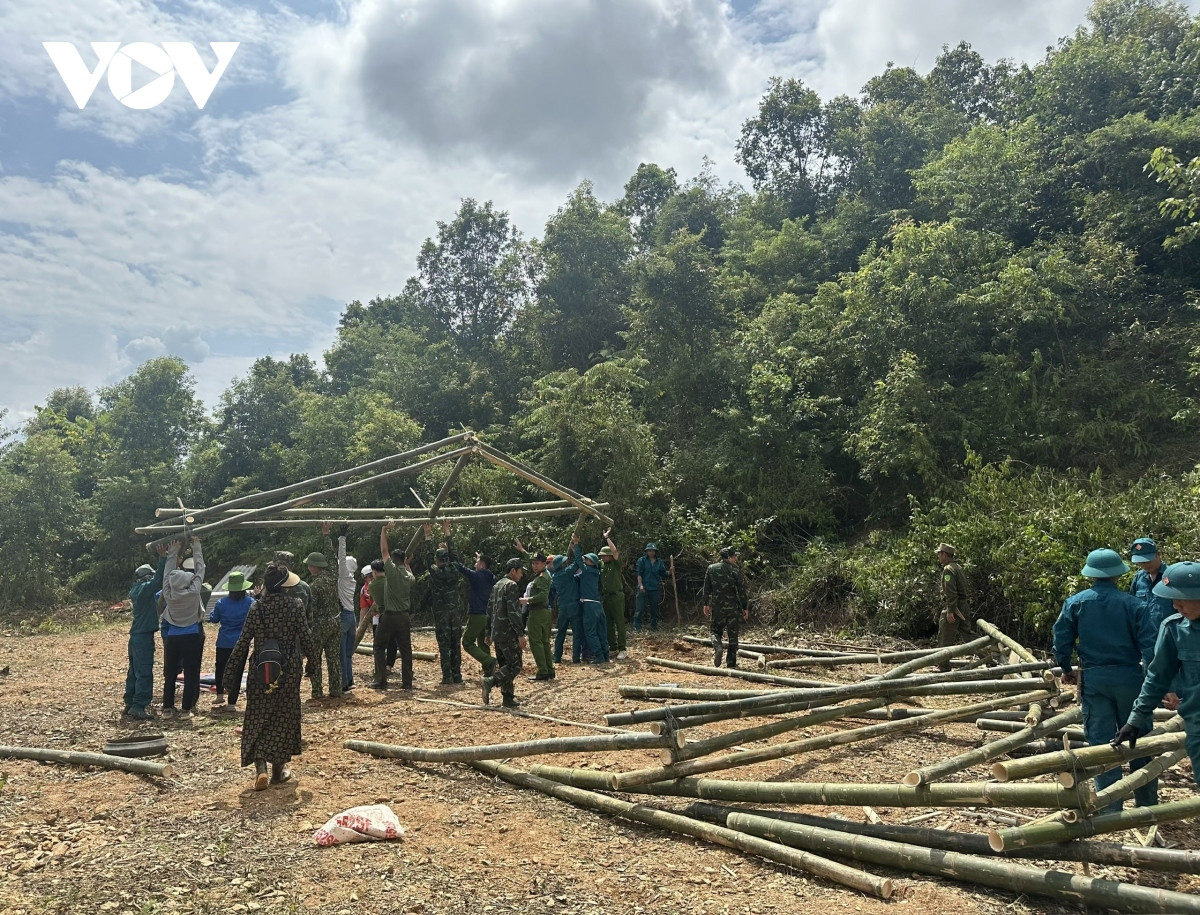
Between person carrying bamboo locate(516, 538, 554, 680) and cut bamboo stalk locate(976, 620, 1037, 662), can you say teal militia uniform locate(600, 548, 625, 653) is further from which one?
cut bamboo stalk locate(976, 620, 1037, 662)

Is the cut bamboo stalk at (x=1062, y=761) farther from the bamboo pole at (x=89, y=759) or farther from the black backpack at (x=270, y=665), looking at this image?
the bamboo pole at (x=89, y=759)

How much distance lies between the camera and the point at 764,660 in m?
11.8

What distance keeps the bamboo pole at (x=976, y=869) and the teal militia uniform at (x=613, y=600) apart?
808 cm

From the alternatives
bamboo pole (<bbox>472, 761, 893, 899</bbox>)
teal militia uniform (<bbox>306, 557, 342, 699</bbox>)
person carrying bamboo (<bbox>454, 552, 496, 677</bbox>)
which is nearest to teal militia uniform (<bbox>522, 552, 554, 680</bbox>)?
person carrying bamboo (<bbox>454, 552, 496, 677</bbox>)

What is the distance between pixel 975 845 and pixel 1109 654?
6.35 feet

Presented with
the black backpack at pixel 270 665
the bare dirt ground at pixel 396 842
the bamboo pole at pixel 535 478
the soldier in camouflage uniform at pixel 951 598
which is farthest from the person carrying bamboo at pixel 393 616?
the soldier in camouflage uniform at pixel 951 598

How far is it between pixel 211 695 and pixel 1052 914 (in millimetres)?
10027

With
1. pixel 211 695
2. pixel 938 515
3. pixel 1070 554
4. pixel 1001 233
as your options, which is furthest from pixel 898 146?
pixel 211 695

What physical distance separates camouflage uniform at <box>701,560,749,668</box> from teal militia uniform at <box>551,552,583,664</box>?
251 cm

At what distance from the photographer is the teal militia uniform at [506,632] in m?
9.31

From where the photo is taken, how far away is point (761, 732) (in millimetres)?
6328

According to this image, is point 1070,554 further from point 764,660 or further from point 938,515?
point 764,660

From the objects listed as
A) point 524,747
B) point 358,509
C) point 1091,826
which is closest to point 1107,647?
point 1091,826

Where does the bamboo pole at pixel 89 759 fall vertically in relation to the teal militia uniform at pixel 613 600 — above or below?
below
